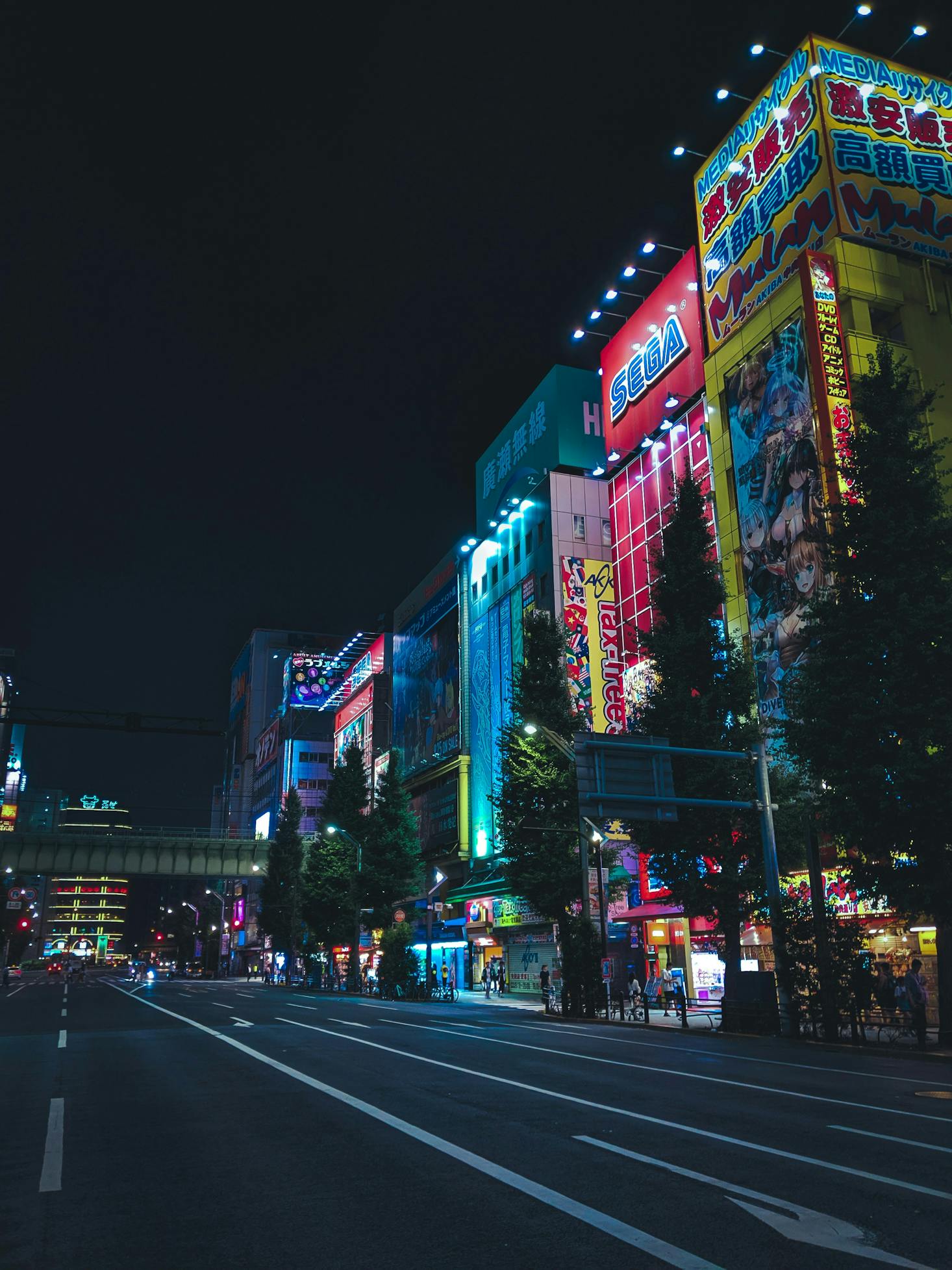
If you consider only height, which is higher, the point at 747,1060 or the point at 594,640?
the point at 594,640

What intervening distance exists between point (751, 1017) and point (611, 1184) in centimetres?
1868

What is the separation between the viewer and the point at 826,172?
1421 inches

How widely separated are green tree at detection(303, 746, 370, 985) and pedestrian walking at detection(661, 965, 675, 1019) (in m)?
22.5

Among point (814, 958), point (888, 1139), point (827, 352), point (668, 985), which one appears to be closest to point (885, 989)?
point (814, 958)

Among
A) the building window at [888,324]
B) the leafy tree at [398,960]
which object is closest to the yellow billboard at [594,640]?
the leafy tree at [398,960]

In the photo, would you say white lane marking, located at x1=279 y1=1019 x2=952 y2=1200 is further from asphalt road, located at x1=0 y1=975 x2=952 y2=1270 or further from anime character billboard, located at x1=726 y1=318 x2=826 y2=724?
anime character billboard, located at x1=726 y1=318 x2=826 y2=724

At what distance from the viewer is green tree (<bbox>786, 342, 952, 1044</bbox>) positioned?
60.8 ft

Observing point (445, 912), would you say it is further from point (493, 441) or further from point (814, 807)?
point (814, 807)

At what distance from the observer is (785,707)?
901 inches

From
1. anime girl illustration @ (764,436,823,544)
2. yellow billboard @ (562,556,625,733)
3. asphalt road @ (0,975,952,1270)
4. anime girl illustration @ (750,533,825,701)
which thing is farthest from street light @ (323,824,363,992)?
asphalt road @ (0,975,952,1270)

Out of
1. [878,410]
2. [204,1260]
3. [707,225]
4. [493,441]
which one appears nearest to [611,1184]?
[204,1260]

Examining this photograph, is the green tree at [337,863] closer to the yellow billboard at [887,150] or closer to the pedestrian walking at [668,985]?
the pedestrian walking at [668,985]

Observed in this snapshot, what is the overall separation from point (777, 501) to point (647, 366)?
18455mm

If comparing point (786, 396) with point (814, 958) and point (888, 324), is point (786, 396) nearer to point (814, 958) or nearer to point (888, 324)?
point (888, 324)
